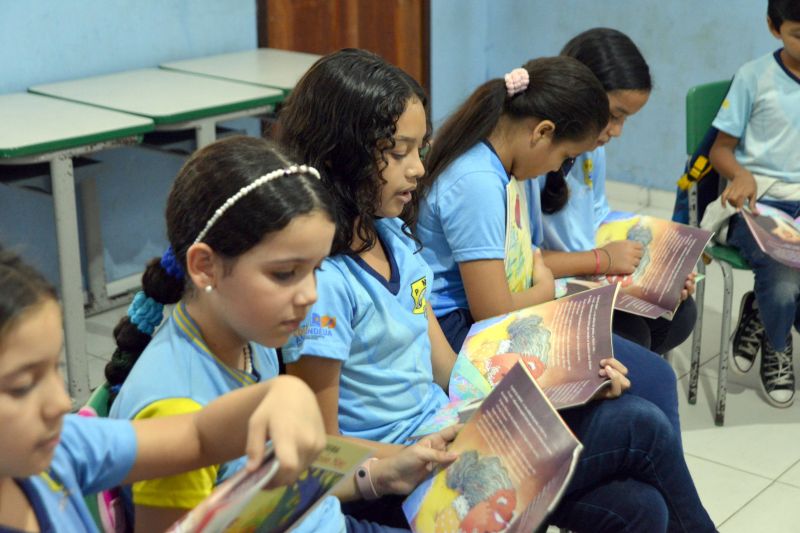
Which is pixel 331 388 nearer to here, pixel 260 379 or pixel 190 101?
pixel 260 379

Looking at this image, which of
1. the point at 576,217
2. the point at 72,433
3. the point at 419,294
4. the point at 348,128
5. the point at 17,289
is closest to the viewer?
the point at 17,289

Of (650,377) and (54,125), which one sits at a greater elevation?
(54,125)

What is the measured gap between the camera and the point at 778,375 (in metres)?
2.87

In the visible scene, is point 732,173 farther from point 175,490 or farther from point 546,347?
point 175,490

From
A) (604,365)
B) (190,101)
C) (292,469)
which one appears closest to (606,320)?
(604,365)

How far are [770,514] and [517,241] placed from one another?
886mm

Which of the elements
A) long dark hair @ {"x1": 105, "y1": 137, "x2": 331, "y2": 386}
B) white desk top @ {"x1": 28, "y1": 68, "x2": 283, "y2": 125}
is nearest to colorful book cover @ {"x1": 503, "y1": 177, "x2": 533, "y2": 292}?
long dark hair @ {"x1": 105, "y1": 137, "x2": 331, "y2": 386}

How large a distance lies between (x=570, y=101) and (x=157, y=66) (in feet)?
6.56

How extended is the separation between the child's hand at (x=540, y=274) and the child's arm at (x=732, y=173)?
29.2 inches

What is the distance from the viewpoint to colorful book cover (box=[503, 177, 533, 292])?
6.75ft

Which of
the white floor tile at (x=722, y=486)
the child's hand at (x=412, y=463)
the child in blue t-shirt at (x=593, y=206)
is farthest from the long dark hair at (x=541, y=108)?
the white floor tile at (x=722, y=486)

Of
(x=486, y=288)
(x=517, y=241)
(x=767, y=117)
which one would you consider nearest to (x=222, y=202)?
(x=486, y=288)

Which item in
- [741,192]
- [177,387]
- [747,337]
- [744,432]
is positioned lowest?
[744,432]

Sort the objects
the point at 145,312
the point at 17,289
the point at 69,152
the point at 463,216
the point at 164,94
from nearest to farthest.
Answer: the point at 17,289
the point at 145,312
the point at 463,216
the point at 69,152
the point at 164,94
